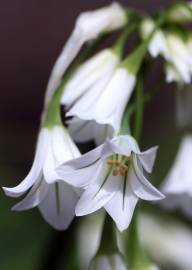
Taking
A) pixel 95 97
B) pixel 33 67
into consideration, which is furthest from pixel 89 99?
pixel 33 67

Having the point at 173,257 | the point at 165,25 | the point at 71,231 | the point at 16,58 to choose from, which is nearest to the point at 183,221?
the point at 173,257

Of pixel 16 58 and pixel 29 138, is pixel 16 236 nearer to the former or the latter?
pixel 29 138

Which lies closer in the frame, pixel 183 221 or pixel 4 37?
pixel 183 221

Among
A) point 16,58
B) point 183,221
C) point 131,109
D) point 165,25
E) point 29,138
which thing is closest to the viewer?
point 131,109

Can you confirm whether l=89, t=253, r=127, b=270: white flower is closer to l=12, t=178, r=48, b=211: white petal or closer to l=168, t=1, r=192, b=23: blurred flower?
l=12, t=178, r=48, b=211: white petal

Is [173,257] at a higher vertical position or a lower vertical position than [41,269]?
lower

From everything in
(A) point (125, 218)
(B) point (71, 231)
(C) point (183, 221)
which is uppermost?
(A) point (125, 218)

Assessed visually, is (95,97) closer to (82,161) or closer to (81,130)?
(81,130)
